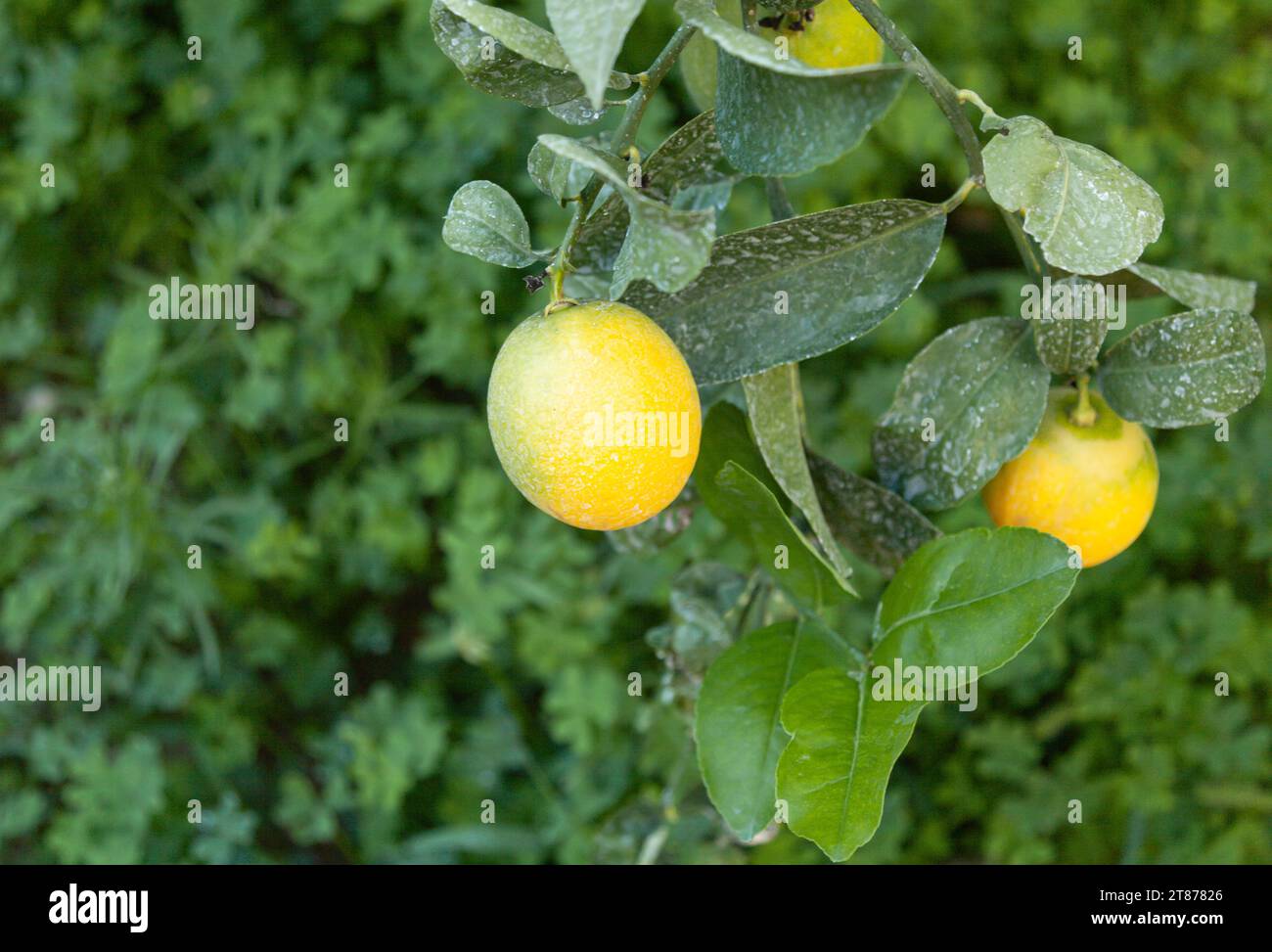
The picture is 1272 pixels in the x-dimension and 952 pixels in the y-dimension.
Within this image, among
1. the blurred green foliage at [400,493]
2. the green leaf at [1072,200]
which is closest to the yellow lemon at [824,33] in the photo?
the green leaf at [1072,200]

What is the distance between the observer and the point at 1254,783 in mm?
1124

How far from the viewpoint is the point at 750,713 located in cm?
42

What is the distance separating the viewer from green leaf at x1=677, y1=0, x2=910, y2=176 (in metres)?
0.26

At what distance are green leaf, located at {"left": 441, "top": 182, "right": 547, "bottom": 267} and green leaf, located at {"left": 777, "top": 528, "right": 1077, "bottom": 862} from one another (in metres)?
0.18

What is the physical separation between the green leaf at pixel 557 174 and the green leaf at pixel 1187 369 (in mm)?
220

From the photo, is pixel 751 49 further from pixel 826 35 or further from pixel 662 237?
pixel 826 35

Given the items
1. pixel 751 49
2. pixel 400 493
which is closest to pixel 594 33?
pixel 751 49

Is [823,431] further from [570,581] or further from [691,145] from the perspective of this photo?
[691,145]

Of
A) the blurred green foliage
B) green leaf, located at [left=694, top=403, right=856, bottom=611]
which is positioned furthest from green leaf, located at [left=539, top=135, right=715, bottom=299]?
the blurred green foliage

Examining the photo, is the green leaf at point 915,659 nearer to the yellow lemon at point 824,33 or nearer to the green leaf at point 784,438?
the green leaf at point 784,438

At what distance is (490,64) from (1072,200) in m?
0.18

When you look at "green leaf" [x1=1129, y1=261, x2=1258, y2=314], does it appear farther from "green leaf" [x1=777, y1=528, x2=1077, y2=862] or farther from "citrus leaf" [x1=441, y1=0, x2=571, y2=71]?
"citrus leaf" [x1=441, y1=0, x2=571, y2=71]

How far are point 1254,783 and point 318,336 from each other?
1117 millimetres
